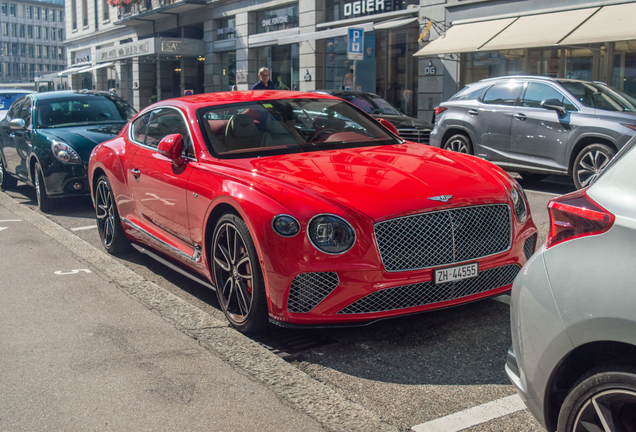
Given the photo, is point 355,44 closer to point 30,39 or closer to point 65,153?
point 65,153

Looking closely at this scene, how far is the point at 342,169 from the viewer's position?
4.44 meters

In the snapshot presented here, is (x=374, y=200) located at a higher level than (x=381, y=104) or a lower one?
lower

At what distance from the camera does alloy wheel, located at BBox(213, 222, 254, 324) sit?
424cm

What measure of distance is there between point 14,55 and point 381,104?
417 ft

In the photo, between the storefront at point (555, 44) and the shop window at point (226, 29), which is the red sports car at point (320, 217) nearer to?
the storefront at point (555, 44)

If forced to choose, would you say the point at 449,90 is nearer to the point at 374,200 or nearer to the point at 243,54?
the point at 243,54

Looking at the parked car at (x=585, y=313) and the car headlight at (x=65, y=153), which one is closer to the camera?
the parked car at (x=585, y=313)

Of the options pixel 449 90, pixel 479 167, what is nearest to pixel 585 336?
pixel 479 167

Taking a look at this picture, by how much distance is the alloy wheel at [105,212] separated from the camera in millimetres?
6642

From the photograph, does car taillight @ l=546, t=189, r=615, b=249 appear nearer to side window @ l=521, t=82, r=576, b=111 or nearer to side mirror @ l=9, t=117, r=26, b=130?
side window @ l=521, t=82, r=576, b=111

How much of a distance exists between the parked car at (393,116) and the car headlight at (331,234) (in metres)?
9.48

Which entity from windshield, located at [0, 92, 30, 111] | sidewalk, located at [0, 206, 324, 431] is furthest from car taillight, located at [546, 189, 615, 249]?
windshield, located at [0, 92, 30, 111]

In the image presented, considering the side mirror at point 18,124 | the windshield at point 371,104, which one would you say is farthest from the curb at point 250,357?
the windshield at point 371,104

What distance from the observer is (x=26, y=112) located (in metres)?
10.6
